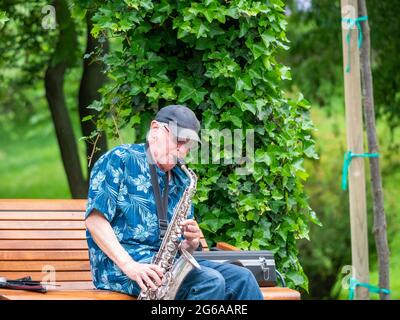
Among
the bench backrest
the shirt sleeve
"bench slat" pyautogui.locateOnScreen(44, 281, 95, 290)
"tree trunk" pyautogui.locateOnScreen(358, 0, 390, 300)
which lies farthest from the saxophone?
"tree trunk" pyautogui.locateOnScreen(358, 0, 390, 300)

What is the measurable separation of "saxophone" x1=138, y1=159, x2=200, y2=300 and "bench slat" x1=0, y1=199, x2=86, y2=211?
3.66 ft

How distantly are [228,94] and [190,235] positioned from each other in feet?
5.19

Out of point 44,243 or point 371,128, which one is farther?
point 371,128

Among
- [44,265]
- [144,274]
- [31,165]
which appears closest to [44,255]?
[44,265]

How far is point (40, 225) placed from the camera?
19.0 feet

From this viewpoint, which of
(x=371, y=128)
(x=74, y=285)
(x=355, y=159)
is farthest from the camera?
(x=371, y=128)

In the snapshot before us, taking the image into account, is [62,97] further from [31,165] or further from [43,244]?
[31,165]

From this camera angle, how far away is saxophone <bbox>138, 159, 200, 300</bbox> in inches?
190

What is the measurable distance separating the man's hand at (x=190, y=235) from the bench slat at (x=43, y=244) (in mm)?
1021

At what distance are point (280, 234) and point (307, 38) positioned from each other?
5459mm

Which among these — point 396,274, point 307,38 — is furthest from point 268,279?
point 396,274

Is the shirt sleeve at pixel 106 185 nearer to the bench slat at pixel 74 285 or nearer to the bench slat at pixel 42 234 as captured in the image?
the bench slat at pixel 74 285

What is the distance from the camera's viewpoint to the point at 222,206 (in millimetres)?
6320
